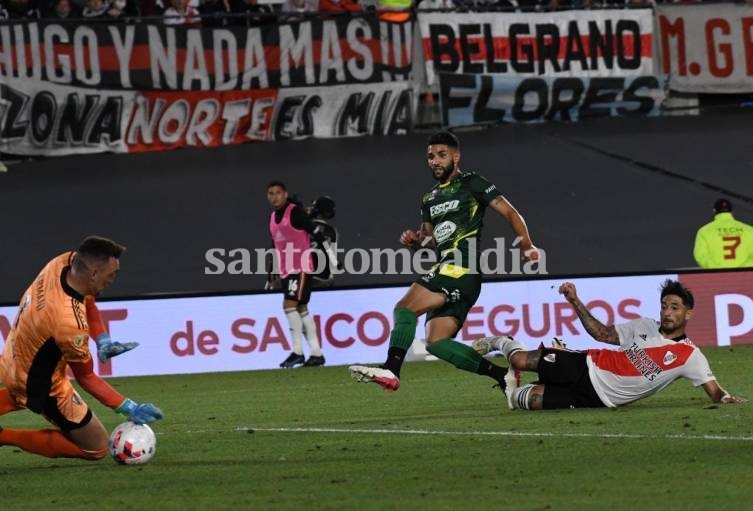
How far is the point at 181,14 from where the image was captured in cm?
2445

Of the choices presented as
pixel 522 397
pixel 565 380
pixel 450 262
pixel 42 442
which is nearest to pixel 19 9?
pixel 450 262

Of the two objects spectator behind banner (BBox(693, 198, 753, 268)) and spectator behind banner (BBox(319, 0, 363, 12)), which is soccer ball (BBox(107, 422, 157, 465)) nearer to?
spectator behind banner (BBox(693, 198, 753, 268))

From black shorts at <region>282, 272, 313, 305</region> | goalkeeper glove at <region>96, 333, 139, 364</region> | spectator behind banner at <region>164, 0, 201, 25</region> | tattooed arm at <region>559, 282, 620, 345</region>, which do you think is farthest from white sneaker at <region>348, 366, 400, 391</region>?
spectator behind banner at <region>164, 0, 201, 25</region>

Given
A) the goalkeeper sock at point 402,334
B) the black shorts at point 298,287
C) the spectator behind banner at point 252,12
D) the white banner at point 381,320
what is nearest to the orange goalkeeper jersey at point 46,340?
the goalkeeper sock at point 402,334

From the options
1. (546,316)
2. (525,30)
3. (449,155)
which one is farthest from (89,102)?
(449,155)

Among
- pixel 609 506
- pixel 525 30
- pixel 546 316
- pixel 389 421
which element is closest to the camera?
pixel 609 506

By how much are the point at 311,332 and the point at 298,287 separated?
573 millimetres

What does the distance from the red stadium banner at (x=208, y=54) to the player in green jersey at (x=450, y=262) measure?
1351 cm

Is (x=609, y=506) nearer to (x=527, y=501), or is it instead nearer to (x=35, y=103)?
(x=527, y=501)

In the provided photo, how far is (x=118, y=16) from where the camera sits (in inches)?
959

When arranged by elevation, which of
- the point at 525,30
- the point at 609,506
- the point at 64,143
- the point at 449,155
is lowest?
the point at 609,506

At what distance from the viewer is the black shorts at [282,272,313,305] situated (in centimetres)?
1772

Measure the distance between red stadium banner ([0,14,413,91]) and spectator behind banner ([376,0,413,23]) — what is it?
101 mm

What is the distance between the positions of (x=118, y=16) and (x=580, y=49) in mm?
7811
